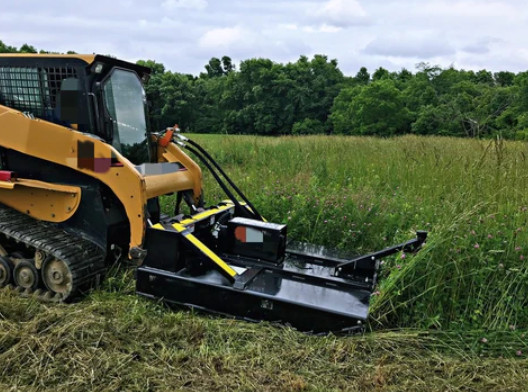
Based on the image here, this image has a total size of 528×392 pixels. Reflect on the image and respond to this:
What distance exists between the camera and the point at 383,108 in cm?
3256

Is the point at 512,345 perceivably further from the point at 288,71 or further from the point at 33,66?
the point at 288,71

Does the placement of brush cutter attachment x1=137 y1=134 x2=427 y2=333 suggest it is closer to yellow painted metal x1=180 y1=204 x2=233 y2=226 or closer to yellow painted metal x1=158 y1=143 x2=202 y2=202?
yellow painted metal x1=180 y1=204 x2=233 y2=226

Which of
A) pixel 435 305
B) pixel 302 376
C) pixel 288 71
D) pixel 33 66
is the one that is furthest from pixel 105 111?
pixel 288 71

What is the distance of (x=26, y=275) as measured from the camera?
150 inches

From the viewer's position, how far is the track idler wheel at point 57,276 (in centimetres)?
362

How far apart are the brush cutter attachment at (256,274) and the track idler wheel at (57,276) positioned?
589 millimetres

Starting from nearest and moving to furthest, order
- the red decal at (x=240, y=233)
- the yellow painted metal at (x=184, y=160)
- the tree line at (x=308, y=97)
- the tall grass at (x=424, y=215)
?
the tall grass at (x=424, y=215), the red decal at (x=240, y=233), the yellow painted metal at (x=184, y=160), the tree line at (x=308, y=97)

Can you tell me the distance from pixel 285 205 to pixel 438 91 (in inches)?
1365

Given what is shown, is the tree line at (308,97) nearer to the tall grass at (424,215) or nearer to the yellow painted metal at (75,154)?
the tall grass at (424,215)

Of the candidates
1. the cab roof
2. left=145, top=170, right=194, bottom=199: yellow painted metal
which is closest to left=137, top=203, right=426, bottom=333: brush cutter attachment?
left=145, top=170, right=194, bottom=199: yellow painted metal

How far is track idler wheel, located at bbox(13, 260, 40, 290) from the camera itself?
3.79 meters

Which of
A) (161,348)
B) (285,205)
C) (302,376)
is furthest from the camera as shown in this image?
(285,205)

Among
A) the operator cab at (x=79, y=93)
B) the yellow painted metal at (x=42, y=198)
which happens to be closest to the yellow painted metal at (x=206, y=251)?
the yellow painted metal at (x=42, y=198)

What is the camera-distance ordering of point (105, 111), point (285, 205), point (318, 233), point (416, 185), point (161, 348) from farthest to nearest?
point (416, 185)
point (285, 205)
point (318, 233)
point (105, 111)
point (161, 348)
